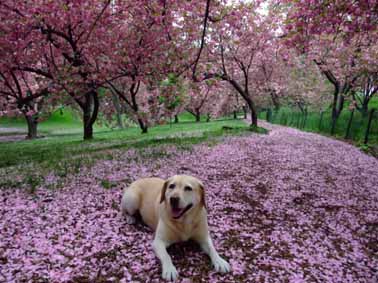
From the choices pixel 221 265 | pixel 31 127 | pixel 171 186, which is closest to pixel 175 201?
pixel 171 186

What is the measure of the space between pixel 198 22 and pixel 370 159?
9281mm

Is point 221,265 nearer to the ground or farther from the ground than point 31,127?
farther from the ground

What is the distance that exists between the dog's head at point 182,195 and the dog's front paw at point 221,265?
2.23ft

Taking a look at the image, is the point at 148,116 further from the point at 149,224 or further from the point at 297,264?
the point at 297,264

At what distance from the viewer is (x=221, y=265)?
126 inches

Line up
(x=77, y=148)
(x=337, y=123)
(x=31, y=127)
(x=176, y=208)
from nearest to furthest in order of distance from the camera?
(x=176, y=208), (x=77, y=148), (x=337, y=123), (x=31, y=127)

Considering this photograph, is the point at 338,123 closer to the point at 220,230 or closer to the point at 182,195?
the point at 220,230

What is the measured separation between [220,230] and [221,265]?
1.12m

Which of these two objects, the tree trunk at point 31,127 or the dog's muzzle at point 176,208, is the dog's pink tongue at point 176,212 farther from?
the tree trunk at point 31,127

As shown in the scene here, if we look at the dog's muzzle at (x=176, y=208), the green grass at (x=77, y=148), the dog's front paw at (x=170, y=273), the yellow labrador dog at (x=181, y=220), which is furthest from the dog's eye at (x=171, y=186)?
the green grass at (x=77, y=148)

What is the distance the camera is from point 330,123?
2125cm

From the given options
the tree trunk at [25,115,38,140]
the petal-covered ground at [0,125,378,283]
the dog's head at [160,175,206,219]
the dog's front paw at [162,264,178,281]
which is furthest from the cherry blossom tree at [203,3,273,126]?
the tree trunk at [25,115,38,140]

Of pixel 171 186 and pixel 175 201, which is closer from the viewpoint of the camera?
pixel 175 201

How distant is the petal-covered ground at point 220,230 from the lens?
10.6 ft
